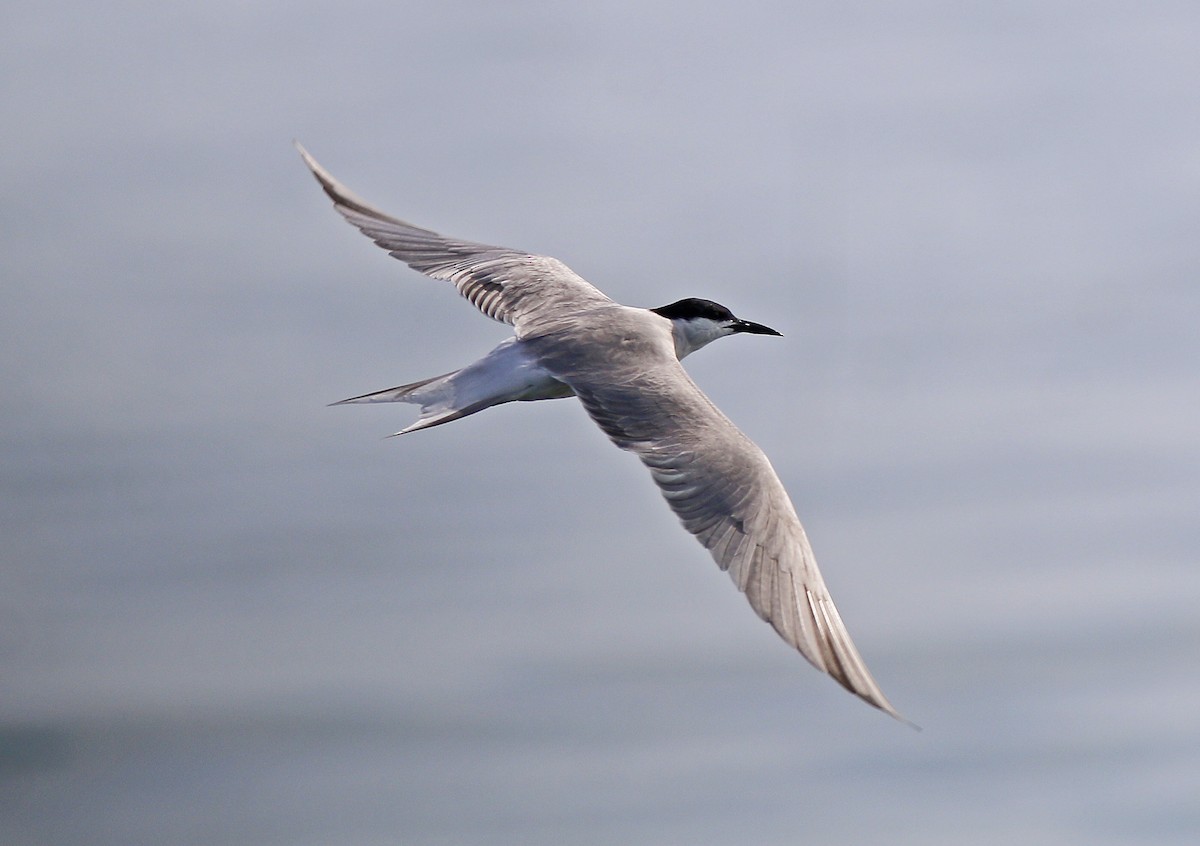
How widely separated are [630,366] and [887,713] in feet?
15.8

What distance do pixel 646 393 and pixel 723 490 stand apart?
55.7 inches

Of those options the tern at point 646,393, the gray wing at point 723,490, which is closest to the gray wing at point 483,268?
the tern at point 646,393

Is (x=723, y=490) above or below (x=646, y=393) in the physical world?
below

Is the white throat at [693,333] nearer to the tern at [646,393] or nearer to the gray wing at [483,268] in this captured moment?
the tern at [646,393]

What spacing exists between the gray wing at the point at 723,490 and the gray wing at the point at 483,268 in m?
1.93

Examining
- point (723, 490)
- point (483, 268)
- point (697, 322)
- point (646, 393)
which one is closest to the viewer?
point (723, 490)

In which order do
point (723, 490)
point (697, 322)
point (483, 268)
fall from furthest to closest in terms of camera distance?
point (483, 268), point (697, 322), point (723, 490)

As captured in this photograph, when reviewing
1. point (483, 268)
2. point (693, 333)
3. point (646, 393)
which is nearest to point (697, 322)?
point (693, 333)

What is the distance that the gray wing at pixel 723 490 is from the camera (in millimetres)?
10359

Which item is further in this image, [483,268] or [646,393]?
[483,268]

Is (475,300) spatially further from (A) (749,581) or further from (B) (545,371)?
(A) (749,581)

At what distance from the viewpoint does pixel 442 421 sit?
523 inches

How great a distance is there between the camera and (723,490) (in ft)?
37.4

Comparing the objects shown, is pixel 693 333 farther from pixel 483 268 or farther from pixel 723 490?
pixel 723 490
